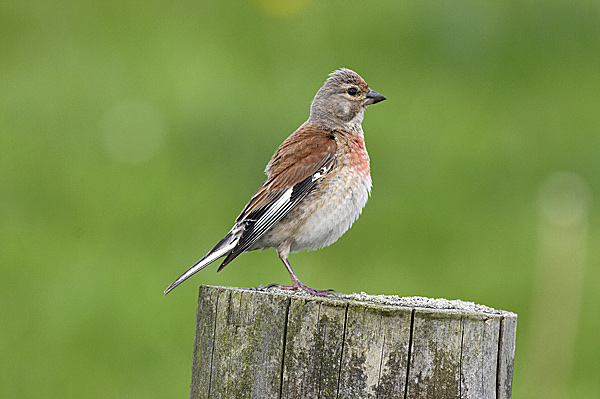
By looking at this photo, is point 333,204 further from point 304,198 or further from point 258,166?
point 258,166

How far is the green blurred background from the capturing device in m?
7.27

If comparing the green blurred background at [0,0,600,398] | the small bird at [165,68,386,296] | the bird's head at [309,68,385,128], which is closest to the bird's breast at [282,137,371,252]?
the small bird at [165,68,386,296]

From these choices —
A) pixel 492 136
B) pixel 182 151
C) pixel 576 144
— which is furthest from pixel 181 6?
pixel 576 144

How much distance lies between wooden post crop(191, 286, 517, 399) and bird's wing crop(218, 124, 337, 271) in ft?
4.54

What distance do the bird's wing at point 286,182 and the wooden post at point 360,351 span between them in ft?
4.54

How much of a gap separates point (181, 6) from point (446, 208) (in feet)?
13.6

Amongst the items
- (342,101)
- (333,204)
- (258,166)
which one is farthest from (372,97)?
(258,166)

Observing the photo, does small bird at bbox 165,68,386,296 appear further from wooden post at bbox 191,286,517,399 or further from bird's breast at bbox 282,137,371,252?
wooden post at bbox 191,286,517,399

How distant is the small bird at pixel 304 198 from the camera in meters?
5.06

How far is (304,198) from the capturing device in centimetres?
522

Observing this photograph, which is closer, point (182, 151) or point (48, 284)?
Answer: point (48, 284)

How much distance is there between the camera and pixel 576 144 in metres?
9.61

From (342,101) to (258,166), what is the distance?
288cm

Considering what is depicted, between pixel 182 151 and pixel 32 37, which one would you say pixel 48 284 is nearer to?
pixel 182 151
